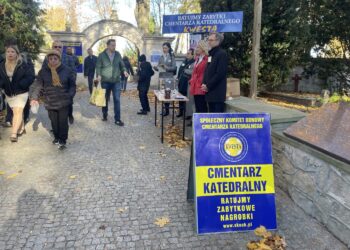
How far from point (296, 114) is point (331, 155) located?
1.62 metres

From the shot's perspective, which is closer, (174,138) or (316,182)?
(316,182)

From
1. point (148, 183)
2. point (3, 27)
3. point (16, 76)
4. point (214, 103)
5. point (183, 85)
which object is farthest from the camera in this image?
point (3, 27)

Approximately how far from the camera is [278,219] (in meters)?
3.48

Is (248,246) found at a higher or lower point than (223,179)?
lower

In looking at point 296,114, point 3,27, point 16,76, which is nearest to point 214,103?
point 296,114

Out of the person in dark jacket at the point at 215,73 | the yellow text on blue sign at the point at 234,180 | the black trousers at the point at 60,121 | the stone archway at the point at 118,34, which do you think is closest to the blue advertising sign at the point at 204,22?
the person in dark jacket at the point at 215,73

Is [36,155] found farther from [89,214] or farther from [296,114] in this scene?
[296,114]

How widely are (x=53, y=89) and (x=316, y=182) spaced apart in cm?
415

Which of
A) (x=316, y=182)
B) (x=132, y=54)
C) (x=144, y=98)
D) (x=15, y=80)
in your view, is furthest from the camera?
(x=132, y=54)

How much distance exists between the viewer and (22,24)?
1002 cm

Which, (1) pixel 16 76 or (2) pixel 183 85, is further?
(2) pixel 183 85

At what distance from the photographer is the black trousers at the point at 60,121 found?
18.2ft

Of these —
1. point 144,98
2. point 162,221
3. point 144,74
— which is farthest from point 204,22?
point 162,221

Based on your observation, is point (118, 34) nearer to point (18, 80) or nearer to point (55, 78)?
point (18, 80)
